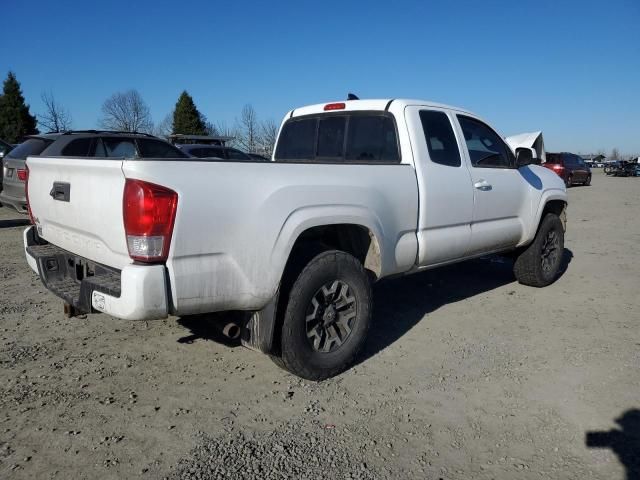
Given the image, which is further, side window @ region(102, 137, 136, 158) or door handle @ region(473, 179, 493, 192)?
side window @ region(102, 137, 136, 158)

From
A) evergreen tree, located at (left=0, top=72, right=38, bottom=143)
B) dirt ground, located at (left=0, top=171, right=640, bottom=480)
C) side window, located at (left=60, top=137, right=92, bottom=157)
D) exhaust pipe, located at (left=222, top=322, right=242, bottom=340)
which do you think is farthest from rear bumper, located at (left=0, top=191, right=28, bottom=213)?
evergreen tree, located at (left=0, top=72, right=38, bottom=143)

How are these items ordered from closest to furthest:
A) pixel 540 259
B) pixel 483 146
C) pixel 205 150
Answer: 1. pixel 483 146
2. pixel 540 259
3. pixel 205 150

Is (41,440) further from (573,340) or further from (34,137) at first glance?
(34,137)

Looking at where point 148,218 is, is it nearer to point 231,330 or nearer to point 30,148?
point 231,330

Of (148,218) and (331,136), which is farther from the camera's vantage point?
(331,136)

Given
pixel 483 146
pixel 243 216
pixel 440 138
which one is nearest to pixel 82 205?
pixel 243 216

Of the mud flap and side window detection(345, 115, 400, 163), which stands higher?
side window detection(345, 115, 400, 163)

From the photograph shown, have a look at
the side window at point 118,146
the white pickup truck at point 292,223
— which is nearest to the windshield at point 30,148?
the side window at point 118,146

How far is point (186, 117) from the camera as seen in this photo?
42781mm

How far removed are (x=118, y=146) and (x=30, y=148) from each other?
1496 mm

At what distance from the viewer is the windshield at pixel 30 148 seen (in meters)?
8.76

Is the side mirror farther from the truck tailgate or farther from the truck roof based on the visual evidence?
the truck tailgate

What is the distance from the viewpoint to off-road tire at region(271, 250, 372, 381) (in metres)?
3.18

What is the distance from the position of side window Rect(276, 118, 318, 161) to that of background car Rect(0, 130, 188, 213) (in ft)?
14.3
